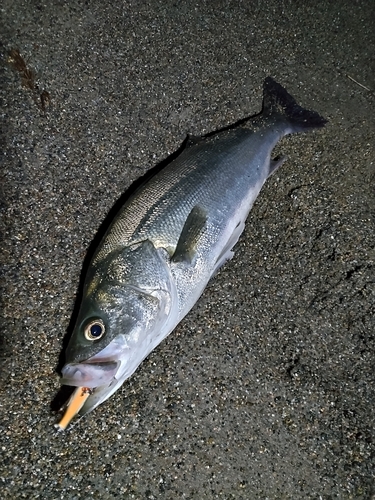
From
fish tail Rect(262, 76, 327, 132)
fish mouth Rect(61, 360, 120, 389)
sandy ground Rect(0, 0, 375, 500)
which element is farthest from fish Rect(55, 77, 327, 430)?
sandy ground Rect(0, 0, 375, 500)

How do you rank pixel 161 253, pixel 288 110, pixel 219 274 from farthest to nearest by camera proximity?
pixel 288 110 → pixel 219 274 → pixel 161 253

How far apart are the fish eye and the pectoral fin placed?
54 cm

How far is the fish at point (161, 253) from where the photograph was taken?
6.68 feet

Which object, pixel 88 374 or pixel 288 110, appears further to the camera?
pixel 288 110

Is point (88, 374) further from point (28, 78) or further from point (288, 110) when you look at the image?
point (288, 110)

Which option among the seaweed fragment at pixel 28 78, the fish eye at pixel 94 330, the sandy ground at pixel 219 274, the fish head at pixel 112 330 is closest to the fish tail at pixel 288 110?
the sandy ground at pixel 219 274

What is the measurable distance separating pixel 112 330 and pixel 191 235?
704 millimetres

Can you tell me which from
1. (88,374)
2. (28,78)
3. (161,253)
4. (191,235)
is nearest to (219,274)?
(191,235)

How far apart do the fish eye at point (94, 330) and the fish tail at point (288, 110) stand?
1960mm

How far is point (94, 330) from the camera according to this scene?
2.07 meters

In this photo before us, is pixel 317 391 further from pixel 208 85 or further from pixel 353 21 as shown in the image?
pixel 353 21

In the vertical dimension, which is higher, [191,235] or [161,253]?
[191,235]

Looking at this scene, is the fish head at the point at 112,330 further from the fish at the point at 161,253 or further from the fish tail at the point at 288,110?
the fish tail at the point at 288,110

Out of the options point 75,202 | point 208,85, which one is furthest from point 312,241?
point 75,202
